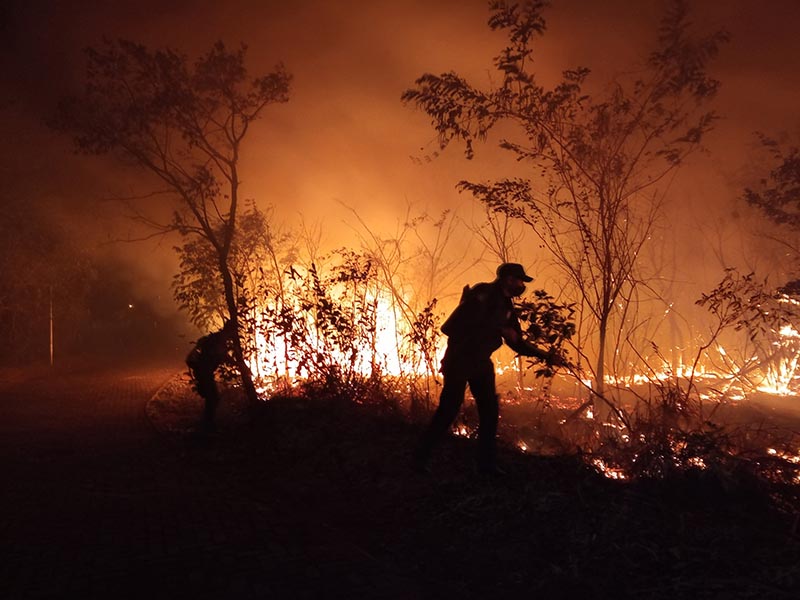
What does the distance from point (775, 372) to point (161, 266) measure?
21.2 m

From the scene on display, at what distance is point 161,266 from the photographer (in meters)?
25.7

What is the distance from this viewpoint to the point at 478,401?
5750 millimetres

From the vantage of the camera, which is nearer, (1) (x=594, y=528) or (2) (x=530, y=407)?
(1) (x=594, y=528)

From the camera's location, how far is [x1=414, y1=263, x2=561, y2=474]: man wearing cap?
18.5 ft

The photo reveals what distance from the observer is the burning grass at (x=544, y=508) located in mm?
3992

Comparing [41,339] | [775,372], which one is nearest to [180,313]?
[41,339]

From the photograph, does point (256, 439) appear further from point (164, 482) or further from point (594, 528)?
point (594, 528)

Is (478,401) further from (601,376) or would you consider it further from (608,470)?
(601,376)

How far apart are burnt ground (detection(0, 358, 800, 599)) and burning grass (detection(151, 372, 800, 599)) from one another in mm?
16

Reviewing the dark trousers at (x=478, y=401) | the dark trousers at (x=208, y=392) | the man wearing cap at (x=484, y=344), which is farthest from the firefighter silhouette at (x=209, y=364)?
the man wearing cap at (x=484, y=344)

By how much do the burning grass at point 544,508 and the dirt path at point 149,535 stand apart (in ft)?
0.84

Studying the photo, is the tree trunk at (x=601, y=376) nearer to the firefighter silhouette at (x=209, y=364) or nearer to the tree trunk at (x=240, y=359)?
the tree trunk at (x=240, y=359)

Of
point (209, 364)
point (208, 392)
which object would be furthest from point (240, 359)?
point (208, 392)

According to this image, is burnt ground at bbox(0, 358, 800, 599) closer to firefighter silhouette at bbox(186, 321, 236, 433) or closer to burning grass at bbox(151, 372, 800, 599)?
burning grass at bbox(151, 372, 800, 599)
